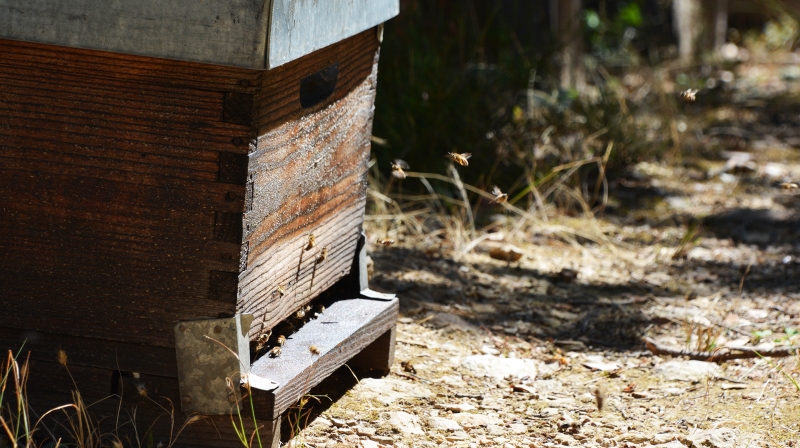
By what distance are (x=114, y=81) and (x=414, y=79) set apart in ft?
9.13

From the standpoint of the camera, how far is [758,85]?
25.4 ft

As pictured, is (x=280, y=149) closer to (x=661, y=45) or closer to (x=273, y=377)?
(x=273, y=377)

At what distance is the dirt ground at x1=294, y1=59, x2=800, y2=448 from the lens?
2.53 m

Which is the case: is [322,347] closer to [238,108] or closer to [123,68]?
[238,108]

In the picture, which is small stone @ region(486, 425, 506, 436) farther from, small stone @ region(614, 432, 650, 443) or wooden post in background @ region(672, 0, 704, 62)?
wooden post in background @ region(672, 0, 704, 62)

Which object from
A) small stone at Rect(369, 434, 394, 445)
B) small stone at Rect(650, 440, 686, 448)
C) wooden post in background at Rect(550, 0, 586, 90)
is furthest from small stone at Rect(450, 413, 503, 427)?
wooden post in background at Rect(550, 0, 586, 90)

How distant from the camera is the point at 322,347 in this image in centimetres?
237

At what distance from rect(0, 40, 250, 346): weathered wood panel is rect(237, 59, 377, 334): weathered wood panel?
3.6 inches

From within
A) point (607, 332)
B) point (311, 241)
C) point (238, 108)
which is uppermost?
point (238, 108)

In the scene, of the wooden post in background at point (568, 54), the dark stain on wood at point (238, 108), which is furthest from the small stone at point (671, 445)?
the wooden post in background at point (568, 54)

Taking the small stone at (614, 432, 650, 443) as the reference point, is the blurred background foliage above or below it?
above

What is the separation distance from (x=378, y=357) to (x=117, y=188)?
110 cm

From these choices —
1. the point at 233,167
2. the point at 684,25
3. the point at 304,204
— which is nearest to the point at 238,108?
the point at 233,167

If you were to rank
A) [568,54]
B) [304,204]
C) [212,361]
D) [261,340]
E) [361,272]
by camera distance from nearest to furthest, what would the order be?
[212,361] < [261,340] < [304,204] < [361,272] < [568,54]
